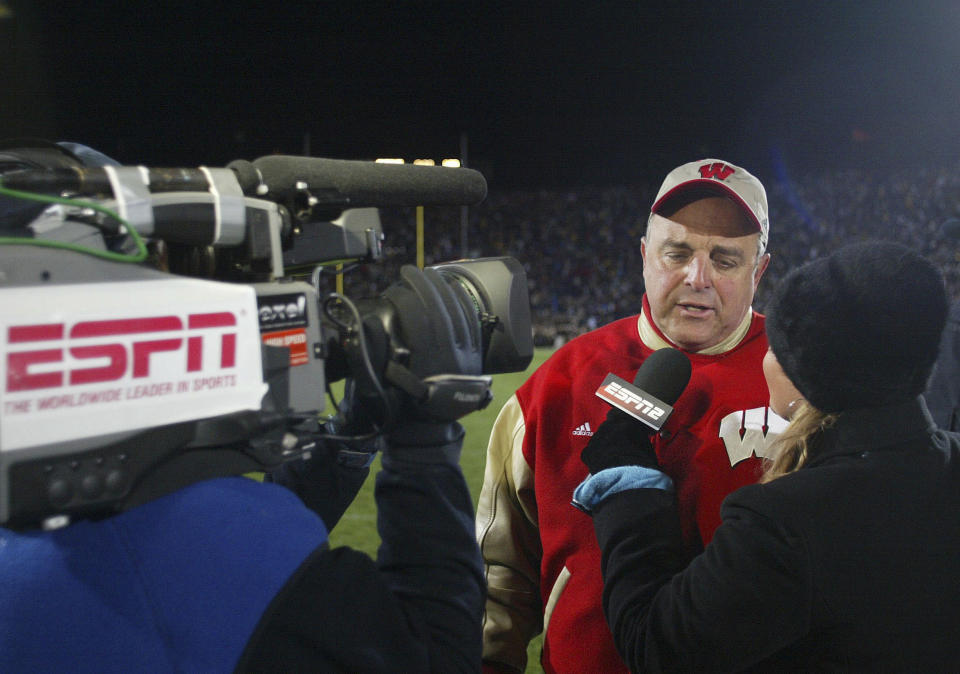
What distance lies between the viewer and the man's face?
58.6 inches

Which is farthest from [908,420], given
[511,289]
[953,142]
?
[953,142]

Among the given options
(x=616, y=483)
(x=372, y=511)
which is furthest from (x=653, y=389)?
(x=372, y=511)

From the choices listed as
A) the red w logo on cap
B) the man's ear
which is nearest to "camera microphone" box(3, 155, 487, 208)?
the red w logo on cap

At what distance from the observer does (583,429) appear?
144 centimetres

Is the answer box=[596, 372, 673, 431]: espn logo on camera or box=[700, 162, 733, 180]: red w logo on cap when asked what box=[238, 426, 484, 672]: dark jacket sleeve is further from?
box=[700, 162, 733, 180]: red w logo on cap

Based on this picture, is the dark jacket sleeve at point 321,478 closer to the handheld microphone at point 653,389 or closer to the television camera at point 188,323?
the television camera at point 188,323

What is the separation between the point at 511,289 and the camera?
37.2 inches

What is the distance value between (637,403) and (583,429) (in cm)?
31

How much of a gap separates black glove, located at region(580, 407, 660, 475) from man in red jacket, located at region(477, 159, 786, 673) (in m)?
0.25

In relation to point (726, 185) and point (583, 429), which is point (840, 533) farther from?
point (726, 185)

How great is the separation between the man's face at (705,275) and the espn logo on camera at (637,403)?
0.37m

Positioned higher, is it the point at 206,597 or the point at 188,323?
the point at 188,323

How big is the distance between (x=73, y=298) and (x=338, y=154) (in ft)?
91.8

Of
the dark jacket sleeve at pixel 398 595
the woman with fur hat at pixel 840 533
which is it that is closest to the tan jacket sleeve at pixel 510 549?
the woman with fur hat at pixel 840 533
